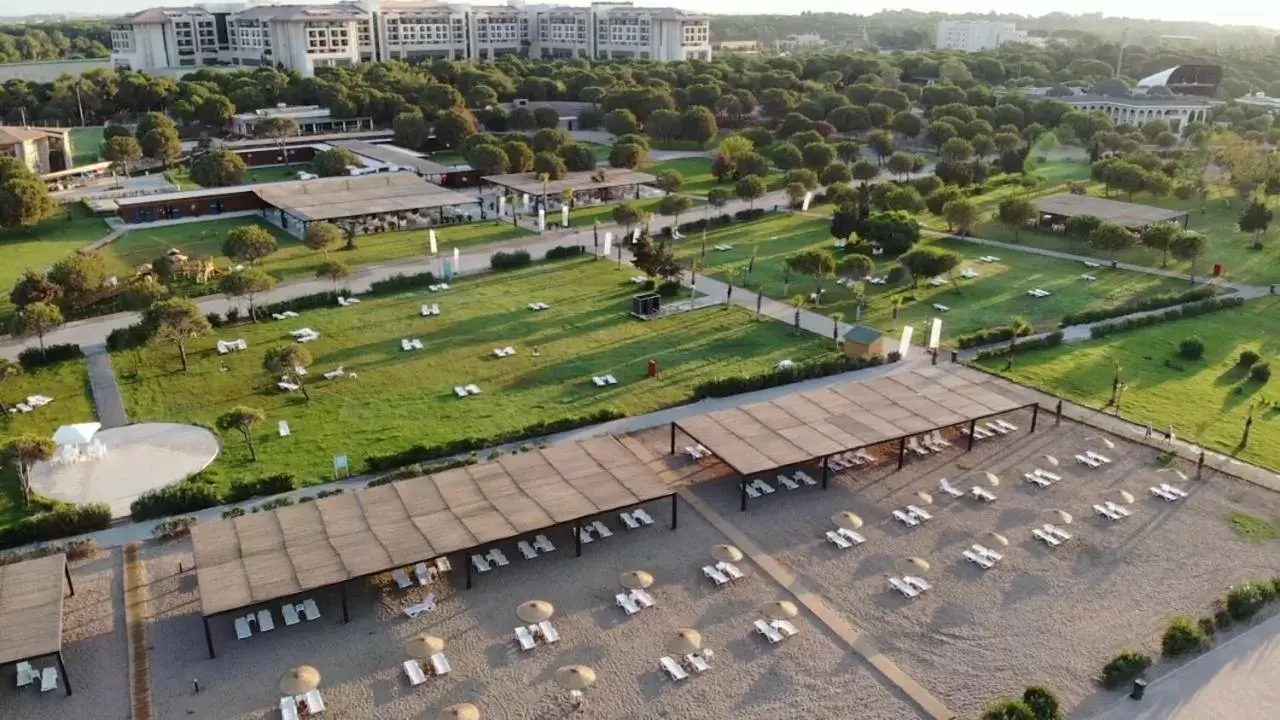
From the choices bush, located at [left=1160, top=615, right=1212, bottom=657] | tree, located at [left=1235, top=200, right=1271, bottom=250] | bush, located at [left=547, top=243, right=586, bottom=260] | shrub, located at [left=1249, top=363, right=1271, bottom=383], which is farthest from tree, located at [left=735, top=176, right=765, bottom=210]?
bush, located at [left=1160, top=615, right=1212, bottom=657]

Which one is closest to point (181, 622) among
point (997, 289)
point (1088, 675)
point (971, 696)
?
point (971, 696)

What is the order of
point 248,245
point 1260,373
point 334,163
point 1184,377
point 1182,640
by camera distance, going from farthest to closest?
point 334,163 → point 248,245 → point 1184,377 → point 1260,373 → point 1182,640

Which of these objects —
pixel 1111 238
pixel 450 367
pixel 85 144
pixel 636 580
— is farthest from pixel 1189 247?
pixel 85 144

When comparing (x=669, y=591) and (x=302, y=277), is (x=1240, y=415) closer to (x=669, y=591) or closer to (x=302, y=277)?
(x=669, y=591)

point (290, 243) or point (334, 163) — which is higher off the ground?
point (334, 163)

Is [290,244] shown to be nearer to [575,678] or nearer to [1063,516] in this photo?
[575,678]

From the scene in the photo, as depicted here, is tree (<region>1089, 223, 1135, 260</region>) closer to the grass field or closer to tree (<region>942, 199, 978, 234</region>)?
tree (<region>942, 199, 978, 234</region>)

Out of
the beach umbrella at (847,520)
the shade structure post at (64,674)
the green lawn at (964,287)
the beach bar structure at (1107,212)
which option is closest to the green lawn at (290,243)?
the green lawn at (964,287)
